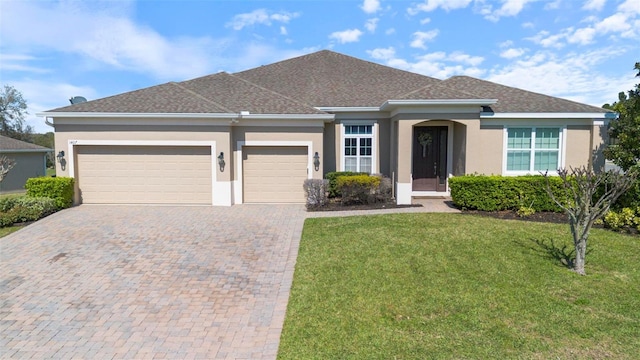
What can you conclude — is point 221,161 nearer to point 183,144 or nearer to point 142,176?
point 183,144

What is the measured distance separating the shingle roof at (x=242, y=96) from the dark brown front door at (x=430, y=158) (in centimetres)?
425

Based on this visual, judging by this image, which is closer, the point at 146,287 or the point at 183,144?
the point at 146,287

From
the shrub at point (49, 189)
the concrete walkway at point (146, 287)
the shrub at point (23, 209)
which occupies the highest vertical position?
the shrub at point (49, 189)

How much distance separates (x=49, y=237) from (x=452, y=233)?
9.77 meters

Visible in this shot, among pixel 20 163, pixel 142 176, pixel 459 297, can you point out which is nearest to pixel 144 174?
pixel 142 176

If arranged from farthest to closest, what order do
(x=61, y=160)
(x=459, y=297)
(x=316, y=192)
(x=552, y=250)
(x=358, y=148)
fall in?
1. (x=358, y=148)
2. (x=61, y=160)
3. (x=316, y=192)
4. (x=552, y=250)
5. (x=459, y=297)

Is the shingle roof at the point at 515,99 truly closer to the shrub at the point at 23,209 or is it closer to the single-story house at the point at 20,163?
the shrub at the point at 23,209

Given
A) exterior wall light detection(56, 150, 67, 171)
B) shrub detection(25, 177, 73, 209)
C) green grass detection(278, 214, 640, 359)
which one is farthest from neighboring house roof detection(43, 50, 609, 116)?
green grass detection(278, 214, 640, 359)

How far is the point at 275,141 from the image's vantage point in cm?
1266

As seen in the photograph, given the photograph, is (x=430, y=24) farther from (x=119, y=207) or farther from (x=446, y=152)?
(x=119, y=207)

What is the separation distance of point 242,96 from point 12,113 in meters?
44.4

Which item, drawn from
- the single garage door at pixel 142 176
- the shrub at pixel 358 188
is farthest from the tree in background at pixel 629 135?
the single garage door at pixel 142 176

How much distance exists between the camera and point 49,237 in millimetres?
8305

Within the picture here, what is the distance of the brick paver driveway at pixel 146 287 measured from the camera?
416 centimetres
